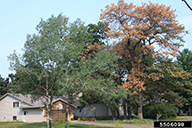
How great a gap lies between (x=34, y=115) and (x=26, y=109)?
86.2 inches

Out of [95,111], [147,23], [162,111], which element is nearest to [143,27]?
[147,23]

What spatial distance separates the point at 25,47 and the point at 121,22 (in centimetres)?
1742

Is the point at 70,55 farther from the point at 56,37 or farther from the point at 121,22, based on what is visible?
the point at 121,22

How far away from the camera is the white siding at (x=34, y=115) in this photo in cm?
3553

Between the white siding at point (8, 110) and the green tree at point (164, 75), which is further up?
the green tree at point (164, 75)

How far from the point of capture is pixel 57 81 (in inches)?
685

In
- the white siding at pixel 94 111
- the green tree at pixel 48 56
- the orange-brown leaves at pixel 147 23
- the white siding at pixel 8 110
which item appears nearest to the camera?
the green tree at pixel 48 56

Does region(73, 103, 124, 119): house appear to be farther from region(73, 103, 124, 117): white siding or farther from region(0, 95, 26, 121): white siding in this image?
region(0, 95, 26, 121): white siding

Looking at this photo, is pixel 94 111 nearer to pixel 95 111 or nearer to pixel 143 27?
pixel 95 111

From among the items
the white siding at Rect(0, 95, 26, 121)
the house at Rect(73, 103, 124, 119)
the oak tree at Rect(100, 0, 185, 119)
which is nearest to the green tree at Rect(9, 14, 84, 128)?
the oak tree at Rect(100, 0, 185, 119)

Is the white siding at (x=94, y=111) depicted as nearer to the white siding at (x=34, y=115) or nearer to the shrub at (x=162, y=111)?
the shrub at (x=162, y=111)

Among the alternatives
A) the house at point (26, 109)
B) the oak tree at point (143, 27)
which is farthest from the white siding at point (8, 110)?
the oak tree at point (143, 27)

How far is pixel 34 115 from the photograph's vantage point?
36062 millimetres

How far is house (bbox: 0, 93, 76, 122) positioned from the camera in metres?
35.8
